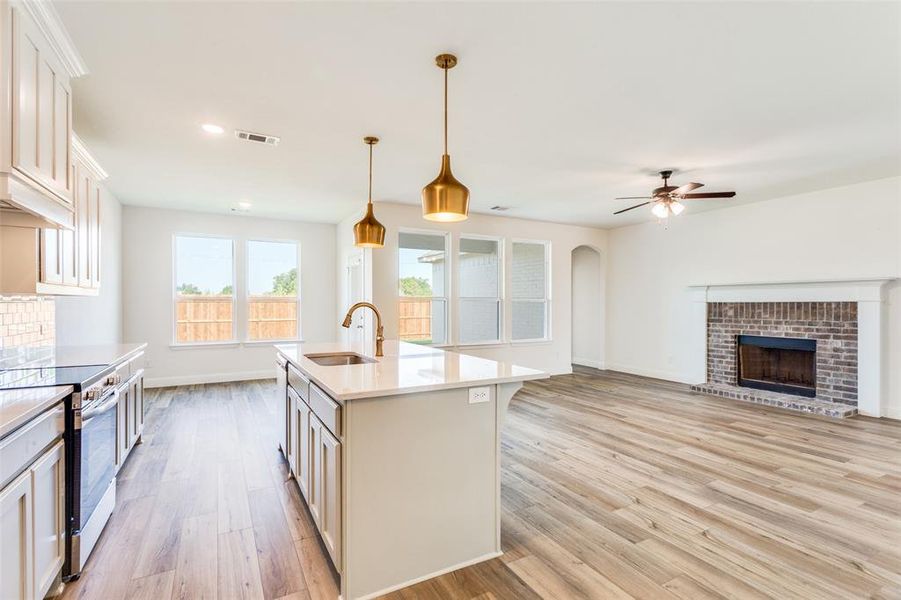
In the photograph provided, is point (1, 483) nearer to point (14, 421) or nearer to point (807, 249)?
point (14, 421)

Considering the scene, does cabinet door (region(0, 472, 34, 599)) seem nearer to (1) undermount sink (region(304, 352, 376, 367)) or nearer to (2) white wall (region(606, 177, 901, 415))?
(1) undermount sink (region(304, 352, 376, 367))

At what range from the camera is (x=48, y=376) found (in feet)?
7.38

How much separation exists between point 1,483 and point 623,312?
781cm

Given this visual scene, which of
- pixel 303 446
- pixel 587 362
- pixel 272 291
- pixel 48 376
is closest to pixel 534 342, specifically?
pixel 587 362

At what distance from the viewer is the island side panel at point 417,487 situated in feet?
6.19

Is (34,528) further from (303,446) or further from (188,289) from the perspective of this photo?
(188,289)

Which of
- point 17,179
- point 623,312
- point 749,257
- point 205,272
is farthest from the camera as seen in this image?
point 623,312

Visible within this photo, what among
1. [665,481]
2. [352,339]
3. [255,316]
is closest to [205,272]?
[255,316]

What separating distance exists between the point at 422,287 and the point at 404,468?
437 centimetres

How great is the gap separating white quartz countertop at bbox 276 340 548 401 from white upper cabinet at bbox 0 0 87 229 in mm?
1476

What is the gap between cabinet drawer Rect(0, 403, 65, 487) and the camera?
143 centimetres

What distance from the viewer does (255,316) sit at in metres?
6.89

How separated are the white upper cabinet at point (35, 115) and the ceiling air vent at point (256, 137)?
1.06 m

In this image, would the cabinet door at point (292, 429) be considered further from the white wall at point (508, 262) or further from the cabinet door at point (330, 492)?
the white wall at point (508, 262)
